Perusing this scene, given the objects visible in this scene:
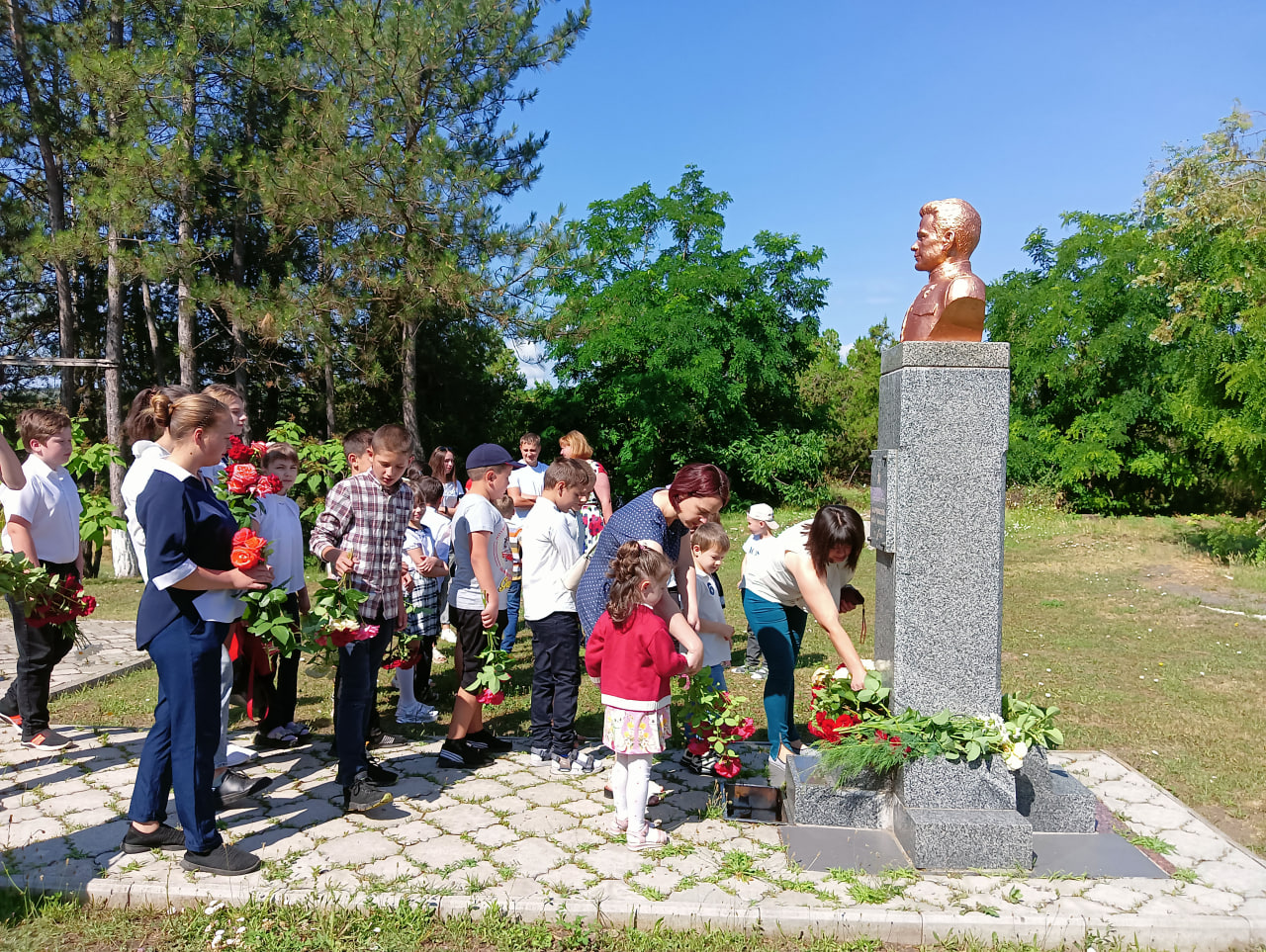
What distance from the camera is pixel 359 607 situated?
4262 mm

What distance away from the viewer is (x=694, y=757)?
16.9ft

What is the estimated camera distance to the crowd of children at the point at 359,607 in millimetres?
3652

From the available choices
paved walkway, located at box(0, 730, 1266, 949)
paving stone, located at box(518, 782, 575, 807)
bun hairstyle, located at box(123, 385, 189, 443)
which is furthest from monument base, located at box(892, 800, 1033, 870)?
bun hairstyle, located at box(123, 385, 189, 443)

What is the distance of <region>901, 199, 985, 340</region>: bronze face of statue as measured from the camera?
4.16 m

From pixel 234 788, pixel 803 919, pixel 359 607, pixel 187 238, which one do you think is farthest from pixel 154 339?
pixel 803 919

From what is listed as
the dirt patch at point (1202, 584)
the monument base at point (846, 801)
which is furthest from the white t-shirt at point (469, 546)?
the dirt patch at point (1202, 584)

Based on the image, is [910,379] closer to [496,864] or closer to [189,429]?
[496,864]

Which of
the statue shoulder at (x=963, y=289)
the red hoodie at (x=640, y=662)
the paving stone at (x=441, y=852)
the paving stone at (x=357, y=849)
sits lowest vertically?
the paving stone at (x=441, y=852)

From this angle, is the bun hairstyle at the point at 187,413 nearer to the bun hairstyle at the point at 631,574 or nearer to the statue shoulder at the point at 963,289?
the bun hairstyle at the point at 631,574

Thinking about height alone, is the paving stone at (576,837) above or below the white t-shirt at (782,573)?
below

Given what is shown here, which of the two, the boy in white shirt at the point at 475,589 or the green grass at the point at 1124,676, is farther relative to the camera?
the green grass at the point at 1124,676

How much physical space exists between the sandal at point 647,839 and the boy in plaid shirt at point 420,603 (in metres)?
2.09

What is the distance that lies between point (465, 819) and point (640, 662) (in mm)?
1272

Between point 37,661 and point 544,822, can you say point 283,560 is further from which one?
point 544,822
